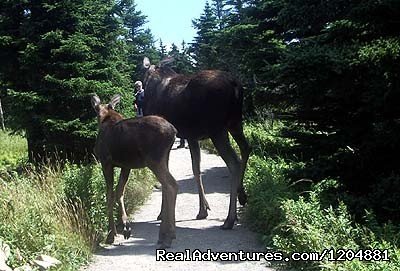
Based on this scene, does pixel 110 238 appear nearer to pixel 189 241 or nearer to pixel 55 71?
pixel 189 241

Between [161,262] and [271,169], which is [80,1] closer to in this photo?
[271,169]

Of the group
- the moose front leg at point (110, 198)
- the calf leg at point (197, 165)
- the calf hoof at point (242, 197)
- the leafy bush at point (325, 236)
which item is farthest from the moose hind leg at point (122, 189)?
the leafy bush at point (325, 236)

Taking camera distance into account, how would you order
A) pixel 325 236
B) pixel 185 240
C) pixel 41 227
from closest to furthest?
pixel 325 236, pixel 41 227, pixel 185 240

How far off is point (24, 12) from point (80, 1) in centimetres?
170

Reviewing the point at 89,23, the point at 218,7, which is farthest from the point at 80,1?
the point at 218,7

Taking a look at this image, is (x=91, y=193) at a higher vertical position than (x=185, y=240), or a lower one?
higher

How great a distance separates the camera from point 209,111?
24.6ft

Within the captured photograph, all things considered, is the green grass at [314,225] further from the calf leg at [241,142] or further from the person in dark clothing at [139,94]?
the person in dark clothing at [139,94]

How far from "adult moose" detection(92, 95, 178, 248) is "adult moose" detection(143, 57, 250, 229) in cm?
107

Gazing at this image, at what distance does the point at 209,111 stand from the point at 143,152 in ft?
4.85

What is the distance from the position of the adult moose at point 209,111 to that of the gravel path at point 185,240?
20.6 inches

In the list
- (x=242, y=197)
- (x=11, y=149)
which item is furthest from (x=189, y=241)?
(x=11, y=149)

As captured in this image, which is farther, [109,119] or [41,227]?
[109,119]

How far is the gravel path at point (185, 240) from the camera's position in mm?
5934
